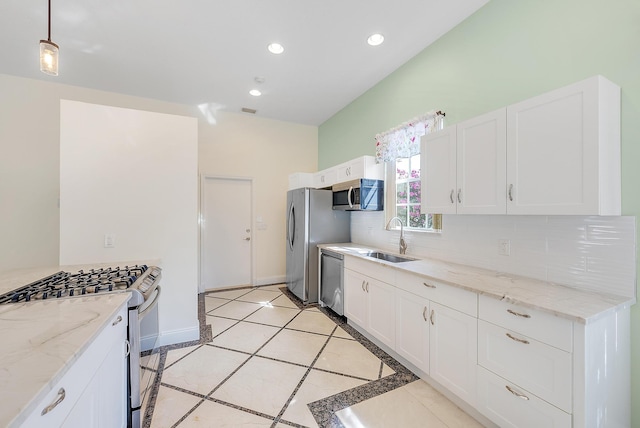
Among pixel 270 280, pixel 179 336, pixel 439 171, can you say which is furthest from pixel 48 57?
pixel 270 280

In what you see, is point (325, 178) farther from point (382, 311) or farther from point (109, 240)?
point (109, 240)

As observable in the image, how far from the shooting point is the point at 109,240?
8.14 ft

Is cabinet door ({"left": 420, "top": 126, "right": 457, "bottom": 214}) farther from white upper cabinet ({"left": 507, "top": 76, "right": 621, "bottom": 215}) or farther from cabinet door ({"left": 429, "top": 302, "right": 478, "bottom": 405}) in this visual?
cabinet door ({"left": 429, "top": 302, "right": 478, "bottom": 405})

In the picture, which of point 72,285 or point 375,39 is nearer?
point 72,285

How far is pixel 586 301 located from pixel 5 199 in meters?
5.79

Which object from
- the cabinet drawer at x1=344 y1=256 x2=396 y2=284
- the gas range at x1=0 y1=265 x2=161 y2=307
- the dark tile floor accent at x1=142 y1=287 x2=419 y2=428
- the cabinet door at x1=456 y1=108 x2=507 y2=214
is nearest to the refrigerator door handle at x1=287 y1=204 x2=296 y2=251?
the cabinet drawer at x1=344 y1=256 x2=396 y2=284

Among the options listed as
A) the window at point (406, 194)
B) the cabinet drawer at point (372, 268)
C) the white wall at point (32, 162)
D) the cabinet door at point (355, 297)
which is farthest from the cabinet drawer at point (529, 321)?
the white wall at point (32, 162)

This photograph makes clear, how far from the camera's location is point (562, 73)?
71.3 inches

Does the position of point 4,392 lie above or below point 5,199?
below

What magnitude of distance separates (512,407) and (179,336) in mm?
2812

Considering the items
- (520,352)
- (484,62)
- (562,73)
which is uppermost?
(484,62)

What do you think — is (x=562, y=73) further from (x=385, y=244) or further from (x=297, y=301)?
(x=297, y=301)

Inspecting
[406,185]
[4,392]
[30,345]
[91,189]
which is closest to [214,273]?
[91,189]

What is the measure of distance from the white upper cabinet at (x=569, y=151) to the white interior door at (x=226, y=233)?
410cm
